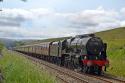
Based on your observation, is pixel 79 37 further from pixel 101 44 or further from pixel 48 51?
pixel 48 51

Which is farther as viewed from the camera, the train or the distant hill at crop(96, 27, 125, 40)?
the distant hill at crop(96, 27, 125, 40)

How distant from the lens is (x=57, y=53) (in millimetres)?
40312

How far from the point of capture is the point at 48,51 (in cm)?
4828

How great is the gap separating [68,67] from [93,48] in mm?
6162

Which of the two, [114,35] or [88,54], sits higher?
[114,35]

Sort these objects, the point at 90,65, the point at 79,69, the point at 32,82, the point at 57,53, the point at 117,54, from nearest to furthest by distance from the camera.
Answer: the point at 32,82, the point at 90,65, the point at 79,69, the point at 57,53, the point at 117,54

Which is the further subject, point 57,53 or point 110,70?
point 57,53

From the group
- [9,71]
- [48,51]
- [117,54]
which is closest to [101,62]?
[9,71]

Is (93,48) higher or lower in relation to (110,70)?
higher

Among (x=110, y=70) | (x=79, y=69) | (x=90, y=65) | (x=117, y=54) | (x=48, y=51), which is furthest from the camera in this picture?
(x=117, y=54)

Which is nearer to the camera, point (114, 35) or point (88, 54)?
point (88, 54)

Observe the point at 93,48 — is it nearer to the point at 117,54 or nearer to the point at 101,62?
the point at 101,62

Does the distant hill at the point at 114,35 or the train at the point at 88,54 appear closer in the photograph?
the train at the point at 88,54

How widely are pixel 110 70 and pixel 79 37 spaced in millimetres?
4488
